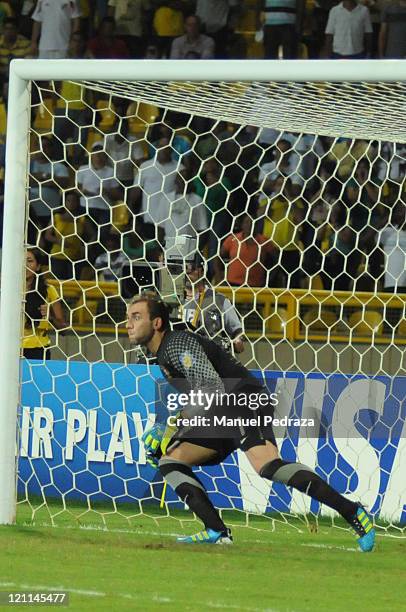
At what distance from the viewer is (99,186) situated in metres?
12.2

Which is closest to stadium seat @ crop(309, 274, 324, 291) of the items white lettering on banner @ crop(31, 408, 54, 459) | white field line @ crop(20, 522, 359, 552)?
white lettering on banner @ crop(31, 408, 54, 459)

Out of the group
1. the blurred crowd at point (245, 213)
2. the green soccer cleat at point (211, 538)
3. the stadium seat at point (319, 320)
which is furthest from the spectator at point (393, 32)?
the green soccer cleat at point (211, 538)

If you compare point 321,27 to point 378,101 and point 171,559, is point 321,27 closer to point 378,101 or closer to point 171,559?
point 378,101

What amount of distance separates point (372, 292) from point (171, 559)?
5.01 metres

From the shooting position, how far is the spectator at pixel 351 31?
545 inches

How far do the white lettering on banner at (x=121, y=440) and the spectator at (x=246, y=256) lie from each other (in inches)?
91.3

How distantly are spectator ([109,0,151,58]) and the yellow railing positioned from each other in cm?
498

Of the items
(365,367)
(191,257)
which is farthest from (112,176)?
(365,367)

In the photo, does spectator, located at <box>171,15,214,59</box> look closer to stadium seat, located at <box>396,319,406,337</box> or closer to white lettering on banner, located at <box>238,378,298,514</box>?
stadium seat, located at <box>396,319,406,337</box>

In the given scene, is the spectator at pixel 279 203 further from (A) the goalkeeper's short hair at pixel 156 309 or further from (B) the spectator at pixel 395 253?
(A) the goalkeeper's short hair at pixel 156 309

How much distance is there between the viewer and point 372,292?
1092cm

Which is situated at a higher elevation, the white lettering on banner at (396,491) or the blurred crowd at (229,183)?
the blurred crowd at (229,183)

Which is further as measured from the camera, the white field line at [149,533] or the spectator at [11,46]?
the spectator at [11,46]

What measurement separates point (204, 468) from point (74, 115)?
578 centimetres
